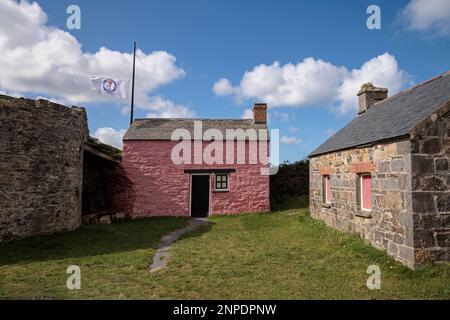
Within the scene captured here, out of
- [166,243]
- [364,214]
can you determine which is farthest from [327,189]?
[166,243]

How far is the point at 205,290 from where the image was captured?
18.2 ft

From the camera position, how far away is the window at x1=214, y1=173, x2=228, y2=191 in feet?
52.9

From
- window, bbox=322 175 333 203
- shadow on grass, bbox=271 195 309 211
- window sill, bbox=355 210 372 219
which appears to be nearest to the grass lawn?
window sill, bbox=355 210 372 219

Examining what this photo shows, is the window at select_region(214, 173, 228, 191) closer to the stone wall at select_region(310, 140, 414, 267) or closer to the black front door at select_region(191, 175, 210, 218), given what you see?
the black front door at select_region(191, 175, 210, 218)

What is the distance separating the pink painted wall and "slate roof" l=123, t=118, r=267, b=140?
450mm

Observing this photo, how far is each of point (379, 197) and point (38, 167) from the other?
9.96 metres

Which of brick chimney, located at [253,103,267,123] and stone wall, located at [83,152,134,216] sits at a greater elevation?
brick chimney, located at [253,103,267,123]

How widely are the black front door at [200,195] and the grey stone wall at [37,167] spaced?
19.9 feet

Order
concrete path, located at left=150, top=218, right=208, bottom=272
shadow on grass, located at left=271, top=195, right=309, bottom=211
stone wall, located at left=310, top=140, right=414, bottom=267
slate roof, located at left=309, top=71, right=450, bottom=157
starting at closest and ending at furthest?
stone wall, located at left=310, top=140, right=414, bottom=267 → slate roof, located at left=309, top=71, right=450, bottom=157 → concrete path, located at left=150, top=218, right=208, bottom=272 → shadow on grass, located at left=271, top=195, right=309, bottom=211

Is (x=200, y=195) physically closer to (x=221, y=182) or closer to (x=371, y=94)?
(x=221, y=182)

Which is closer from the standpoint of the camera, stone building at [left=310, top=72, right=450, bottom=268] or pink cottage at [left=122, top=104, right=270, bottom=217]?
stone building at [left=310, top=72, right=450, bottom=268]

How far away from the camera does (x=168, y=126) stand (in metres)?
17.2

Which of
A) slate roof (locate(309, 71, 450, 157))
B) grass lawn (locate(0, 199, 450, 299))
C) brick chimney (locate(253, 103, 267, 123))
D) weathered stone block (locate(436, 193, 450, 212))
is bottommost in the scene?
grass lawn (locate(0, 199, 450, 299))
